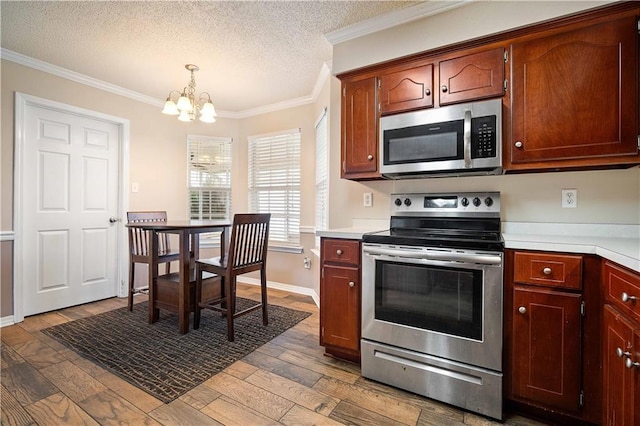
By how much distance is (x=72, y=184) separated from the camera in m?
3.15

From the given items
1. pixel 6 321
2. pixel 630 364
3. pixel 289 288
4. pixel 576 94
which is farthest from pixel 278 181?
pixel 630 364

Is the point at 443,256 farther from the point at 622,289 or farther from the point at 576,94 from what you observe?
the point at 576,94

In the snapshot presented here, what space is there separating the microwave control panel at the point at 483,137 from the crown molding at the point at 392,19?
2.59 ft

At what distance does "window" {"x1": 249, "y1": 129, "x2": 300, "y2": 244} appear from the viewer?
12.7 ft

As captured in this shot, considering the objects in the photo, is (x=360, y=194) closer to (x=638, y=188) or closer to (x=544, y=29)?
(x=544, y=29)

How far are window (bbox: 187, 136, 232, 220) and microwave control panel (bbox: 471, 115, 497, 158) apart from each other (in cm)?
341

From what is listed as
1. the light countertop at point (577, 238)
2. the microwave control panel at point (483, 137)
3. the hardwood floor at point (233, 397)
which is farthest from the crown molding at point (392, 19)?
the hardwood floor at point (233, 397)

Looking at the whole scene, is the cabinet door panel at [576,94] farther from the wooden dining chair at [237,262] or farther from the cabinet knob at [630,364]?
the wooden dining chair at [237,262]

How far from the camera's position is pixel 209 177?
4297 mm

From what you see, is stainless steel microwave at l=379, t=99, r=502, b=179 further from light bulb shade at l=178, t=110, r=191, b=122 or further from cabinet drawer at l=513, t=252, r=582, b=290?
light bulb shade at l=178, t=110, r=191, b=122

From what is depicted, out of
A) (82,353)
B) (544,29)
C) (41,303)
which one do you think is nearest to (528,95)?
(544,29)

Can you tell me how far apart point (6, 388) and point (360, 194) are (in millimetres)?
2632

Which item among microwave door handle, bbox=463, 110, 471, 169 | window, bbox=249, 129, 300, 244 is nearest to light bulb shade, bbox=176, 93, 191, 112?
window, bbox=249, 129, 300, 244

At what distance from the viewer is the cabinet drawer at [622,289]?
42.4 inches
